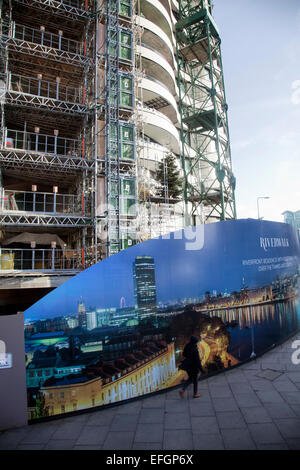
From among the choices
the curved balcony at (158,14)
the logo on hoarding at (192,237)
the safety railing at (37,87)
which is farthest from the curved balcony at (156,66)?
the logo on hoarding at (192,237)

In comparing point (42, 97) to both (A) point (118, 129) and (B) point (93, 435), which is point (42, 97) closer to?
(A) point (118, 129)

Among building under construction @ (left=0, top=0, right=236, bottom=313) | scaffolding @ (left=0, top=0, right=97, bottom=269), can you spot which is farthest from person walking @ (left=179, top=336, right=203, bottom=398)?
scaffolding @ (left=0, top=0, right=97, bottom=269)

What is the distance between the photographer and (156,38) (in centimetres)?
2617

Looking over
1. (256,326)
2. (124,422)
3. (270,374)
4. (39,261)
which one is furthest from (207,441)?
(39,261)

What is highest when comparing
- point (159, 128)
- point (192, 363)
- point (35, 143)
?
point (159, 128)

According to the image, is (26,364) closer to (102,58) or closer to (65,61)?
(65,61)

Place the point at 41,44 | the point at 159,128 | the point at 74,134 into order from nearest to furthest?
the point at 41,44
the point at 74,134
the point at 159,128

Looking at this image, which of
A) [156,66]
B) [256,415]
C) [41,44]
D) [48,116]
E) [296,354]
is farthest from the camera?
[156,66]

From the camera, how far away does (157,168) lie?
1054 inches

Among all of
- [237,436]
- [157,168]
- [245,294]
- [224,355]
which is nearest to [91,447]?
[237,436]

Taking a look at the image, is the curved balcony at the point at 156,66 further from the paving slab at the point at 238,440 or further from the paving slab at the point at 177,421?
the paving slab at the point at 238,440

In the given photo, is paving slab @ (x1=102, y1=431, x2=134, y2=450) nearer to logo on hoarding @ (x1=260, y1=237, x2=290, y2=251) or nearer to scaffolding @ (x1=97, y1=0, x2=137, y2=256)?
logo on hoarding @ (x1=260, y1=237, x2=290, y2=251)

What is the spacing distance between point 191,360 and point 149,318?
1298mm

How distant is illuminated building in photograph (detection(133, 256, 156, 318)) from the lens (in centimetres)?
614
